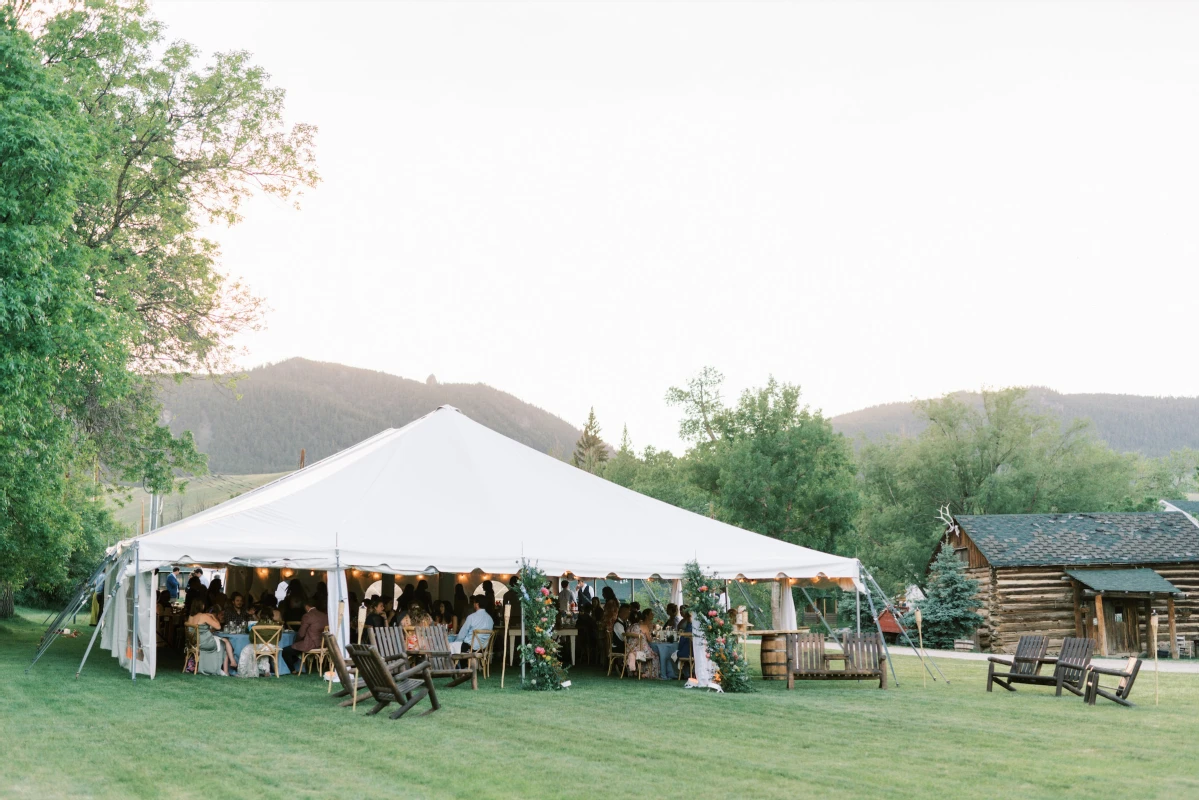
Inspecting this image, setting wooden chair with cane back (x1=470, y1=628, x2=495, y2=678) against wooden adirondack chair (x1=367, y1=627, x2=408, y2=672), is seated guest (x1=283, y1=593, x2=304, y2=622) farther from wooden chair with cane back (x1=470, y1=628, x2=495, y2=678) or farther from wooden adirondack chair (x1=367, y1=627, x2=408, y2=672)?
wooden adirondack chair (x1=367, y1=627, x2=408, y2=672)

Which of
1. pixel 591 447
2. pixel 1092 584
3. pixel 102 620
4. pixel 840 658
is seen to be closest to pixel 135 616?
pixel 102 620

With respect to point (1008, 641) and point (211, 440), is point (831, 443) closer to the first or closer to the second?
point (1008, 641)

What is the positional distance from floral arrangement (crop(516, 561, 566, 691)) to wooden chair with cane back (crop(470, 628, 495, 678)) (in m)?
1.24

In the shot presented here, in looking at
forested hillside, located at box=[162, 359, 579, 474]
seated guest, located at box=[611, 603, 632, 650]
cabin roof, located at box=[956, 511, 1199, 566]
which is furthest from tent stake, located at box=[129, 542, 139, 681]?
forested hillside, located at box=[162, 359, 579, 474]

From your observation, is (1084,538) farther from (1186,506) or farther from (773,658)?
(773,658)

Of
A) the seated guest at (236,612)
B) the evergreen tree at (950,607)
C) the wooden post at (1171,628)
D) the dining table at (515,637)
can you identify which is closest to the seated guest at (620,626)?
the dining table at (515,637)

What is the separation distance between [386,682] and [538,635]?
10.4ft

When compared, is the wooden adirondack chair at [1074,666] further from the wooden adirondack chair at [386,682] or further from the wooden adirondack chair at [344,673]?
the wooden adirondack chair at [344,673]

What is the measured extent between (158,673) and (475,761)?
7.91m

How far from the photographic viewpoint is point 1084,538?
2914 cm

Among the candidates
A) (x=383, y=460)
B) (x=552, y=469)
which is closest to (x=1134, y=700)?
(x=552, y=469)

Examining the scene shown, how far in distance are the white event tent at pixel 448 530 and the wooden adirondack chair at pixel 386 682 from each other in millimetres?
2346

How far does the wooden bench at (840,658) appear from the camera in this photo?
541 inches

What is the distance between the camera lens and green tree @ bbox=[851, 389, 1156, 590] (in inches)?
1618
